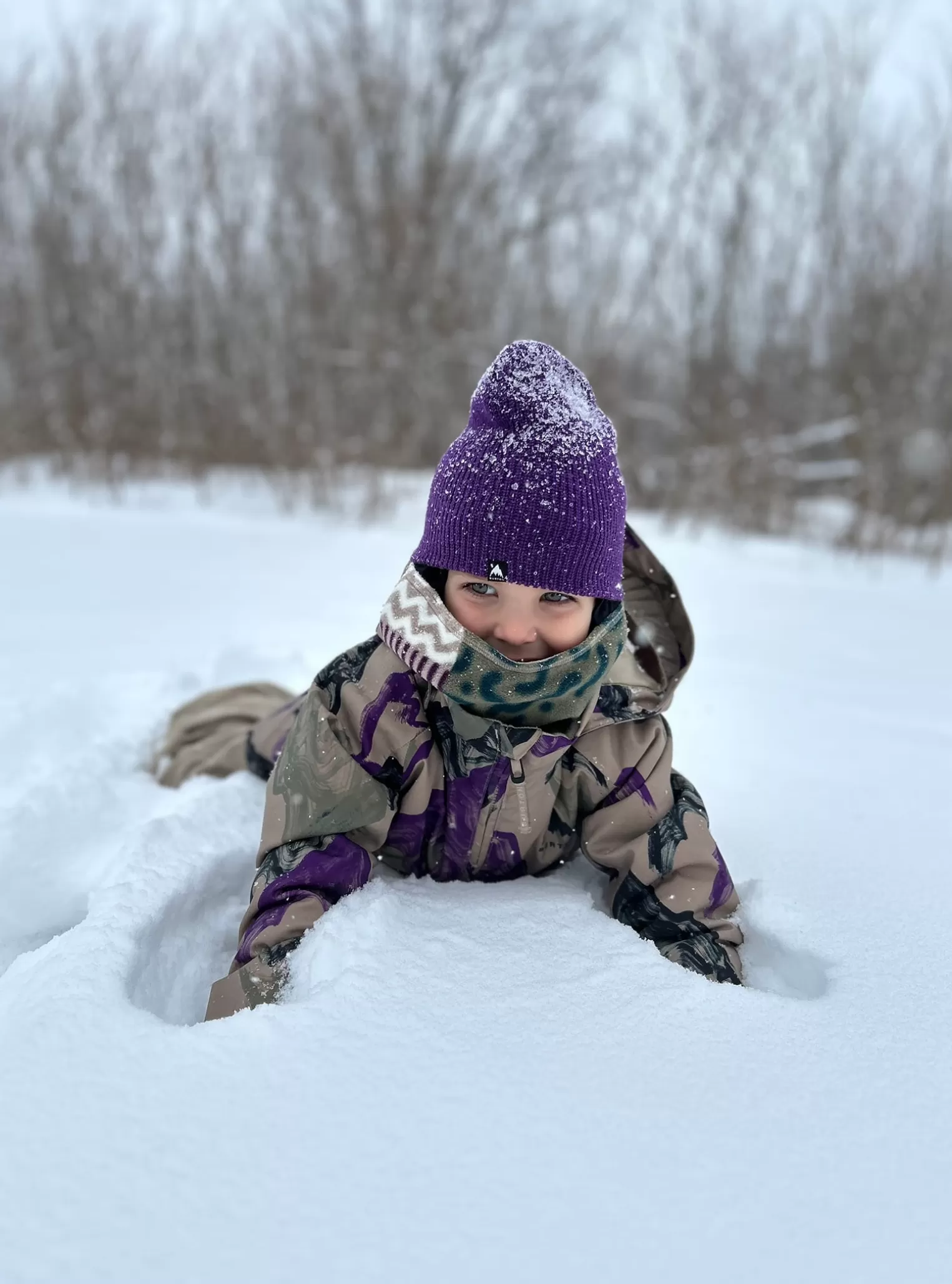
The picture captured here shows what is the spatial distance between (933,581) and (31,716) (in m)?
5.34

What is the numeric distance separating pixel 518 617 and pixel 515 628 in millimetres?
16

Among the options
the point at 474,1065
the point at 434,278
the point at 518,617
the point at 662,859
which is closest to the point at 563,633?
the point at 518,617

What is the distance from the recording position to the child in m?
1.12

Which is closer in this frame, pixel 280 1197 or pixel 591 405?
pixel 280 1197

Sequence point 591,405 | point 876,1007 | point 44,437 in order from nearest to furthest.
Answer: point 876,1007
point 591,405
point 44,437

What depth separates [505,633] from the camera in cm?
113

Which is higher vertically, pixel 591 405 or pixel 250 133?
pixel 250 133

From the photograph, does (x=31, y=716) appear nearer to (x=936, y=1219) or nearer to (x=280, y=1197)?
(x=280, y=1197)

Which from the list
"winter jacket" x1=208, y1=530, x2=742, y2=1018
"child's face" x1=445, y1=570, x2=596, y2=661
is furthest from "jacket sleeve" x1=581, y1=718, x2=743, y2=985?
"child's face" x1=445, y1=570, x2=596, y2=661

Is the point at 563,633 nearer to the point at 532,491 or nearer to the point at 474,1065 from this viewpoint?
the point at 532,491

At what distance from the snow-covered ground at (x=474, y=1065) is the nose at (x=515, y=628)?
36 cm

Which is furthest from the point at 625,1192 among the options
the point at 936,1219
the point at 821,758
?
the point at 821,758

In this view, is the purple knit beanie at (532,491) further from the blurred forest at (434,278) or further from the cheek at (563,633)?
the blurred forest at (434,278)

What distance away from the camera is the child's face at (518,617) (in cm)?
114
